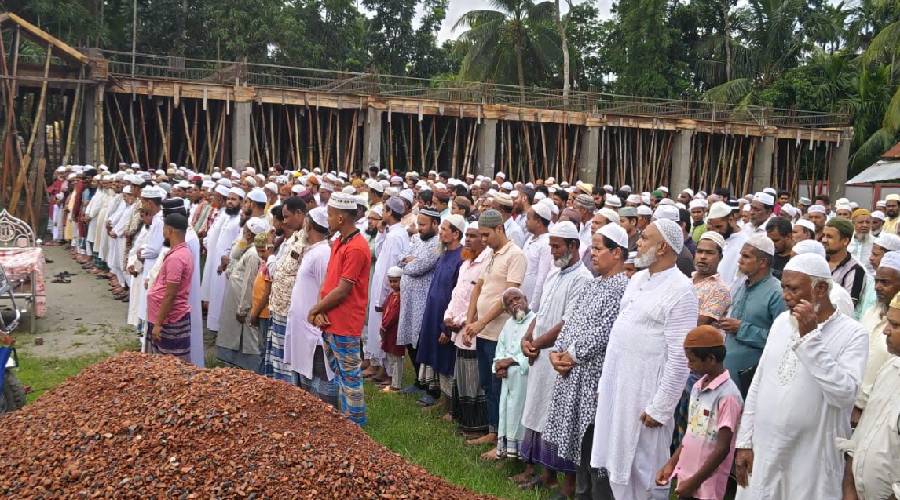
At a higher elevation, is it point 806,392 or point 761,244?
point 761,244

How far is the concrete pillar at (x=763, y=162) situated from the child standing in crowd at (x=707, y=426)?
2638cm

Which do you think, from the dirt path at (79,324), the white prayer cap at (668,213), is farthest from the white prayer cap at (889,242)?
the dirt path at (79,324)

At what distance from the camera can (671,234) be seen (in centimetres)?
432

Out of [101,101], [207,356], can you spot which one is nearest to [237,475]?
[207,356]

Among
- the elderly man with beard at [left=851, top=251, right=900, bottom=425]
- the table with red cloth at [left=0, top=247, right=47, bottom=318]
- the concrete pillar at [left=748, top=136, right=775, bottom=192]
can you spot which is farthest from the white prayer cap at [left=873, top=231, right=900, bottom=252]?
the concrete pillar at [left=748, top=136, right=775, bottom=192]

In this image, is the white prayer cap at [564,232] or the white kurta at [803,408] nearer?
the white kurta at [803,408]

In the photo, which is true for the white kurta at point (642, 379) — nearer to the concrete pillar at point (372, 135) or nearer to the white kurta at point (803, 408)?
the white kurta at point (803, 408)

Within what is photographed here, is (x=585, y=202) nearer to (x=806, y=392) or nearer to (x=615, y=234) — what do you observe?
(x=615, y=234)

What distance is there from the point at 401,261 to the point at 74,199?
31.9ft

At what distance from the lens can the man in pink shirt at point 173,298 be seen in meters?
6.10

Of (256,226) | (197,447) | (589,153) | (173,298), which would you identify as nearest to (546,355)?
(197,447)

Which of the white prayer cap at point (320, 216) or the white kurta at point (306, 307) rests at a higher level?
the white prayer cap at point (320, 216)

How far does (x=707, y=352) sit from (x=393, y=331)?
13.0 feet

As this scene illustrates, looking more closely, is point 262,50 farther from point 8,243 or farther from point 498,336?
point 498,336
